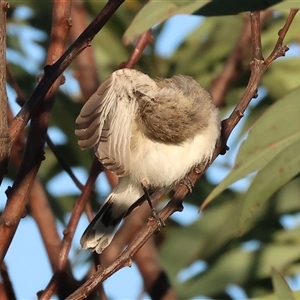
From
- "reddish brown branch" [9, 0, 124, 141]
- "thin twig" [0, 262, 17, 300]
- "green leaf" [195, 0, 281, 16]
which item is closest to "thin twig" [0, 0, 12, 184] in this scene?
"reddish brown branch" [9, 0, 124, 141]

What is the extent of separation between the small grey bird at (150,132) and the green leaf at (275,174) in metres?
0.41

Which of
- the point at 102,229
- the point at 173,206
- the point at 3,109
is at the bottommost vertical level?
the point at 173,206

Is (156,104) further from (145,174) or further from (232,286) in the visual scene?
(232,286)

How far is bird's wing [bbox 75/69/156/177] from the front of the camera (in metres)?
2.13

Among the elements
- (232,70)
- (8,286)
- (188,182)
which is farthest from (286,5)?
(232,70)

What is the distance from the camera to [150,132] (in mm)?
2527

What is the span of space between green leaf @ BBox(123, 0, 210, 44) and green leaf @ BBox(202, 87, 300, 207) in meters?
0.60

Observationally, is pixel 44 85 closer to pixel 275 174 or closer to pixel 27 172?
pixel 27 172

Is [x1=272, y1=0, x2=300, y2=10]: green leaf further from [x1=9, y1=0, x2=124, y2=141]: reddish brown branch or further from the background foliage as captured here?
the background foliage

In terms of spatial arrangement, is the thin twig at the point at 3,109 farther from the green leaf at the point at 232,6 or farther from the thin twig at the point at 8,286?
the thin twig at the point at 8,286

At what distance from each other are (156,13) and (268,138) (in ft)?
2.27

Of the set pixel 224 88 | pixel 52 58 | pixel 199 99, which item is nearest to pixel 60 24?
pixel 52 58

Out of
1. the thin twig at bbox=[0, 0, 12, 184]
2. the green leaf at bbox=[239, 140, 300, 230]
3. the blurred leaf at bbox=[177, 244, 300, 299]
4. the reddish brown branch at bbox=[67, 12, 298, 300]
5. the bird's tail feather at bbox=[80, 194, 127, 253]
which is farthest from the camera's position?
the blurred leaf at bbox=[177, 244, 300, 299]

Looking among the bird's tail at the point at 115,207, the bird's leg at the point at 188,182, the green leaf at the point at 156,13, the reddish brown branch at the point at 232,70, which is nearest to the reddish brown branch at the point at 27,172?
the green leaf at the point at 156,13
